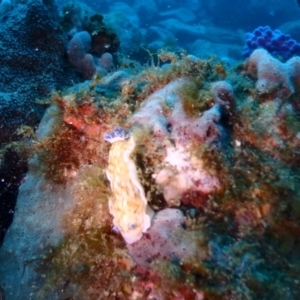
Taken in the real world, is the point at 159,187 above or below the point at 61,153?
above

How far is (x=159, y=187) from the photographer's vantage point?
237cm

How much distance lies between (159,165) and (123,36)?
402 inches

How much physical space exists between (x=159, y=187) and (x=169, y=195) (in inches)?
3.8

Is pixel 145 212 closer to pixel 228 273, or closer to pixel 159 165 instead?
pixel 159 165

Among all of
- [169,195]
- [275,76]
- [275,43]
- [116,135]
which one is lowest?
[275,43]

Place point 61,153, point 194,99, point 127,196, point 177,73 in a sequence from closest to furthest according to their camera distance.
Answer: point 127,196, point 194,99, point 177,73, point 61,153

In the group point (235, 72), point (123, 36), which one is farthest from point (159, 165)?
point (123, 36)

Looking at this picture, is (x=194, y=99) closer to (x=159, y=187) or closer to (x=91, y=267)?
(x=159, y=187)

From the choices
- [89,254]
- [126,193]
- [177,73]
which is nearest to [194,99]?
[177,73]

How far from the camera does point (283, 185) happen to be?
2.38m

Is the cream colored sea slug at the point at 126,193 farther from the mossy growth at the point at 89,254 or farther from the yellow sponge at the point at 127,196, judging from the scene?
the mossy growth at the point at 89,254

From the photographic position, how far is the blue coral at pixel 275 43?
6.61 meters

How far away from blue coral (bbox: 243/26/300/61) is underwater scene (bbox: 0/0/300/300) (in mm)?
3898

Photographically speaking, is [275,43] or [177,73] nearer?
[177,73]
